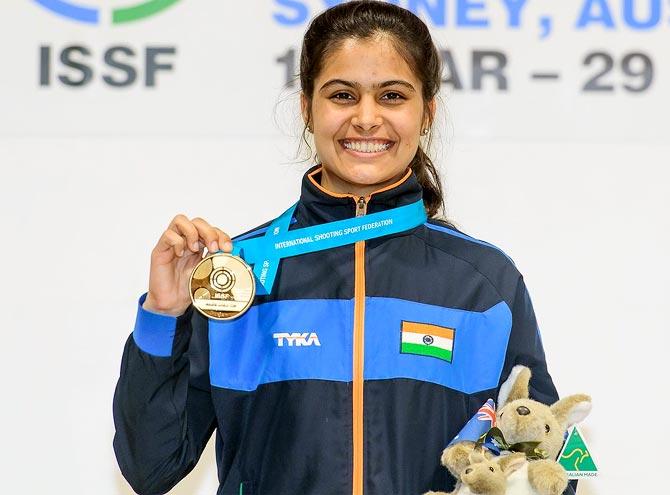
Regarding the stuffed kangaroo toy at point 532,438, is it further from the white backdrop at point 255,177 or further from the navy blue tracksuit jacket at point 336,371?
the white backdrop at point 255,177

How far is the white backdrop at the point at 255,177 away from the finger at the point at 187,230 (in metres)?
0.64

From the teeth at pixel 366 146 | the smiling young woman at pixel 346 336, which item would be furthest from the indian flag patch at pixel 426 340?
the teeth at pixel 366 146

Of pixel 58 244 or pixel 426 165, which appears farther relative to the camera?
pixel 58 244

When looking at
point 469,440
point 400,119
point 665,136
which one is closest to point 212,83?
point 400,119

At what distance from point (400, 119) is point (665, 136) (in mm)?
741

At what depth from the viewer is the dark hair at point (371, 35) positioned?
1312 millimetres

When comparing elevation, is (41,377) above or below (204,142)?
below

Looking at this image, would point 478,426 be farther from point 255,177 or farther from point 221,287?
point 255,177

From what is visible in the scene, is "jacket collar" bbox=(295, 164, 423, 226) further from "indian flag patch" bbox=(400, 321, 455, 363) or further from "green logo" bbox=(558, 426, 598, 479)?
"green logo" bbox=(558, 426, 598, 479)

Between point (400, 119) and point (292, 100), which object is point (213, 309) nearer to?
point (400, 119)

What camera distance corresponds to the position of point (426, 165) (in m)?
1.47

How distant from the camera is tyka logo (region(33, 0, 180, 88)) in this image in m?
1.85

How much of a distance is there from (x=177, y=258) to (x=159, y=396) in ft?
0.55

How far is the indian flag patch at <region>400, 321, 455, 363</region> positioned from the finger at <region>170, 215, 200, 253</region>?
0.27 m
